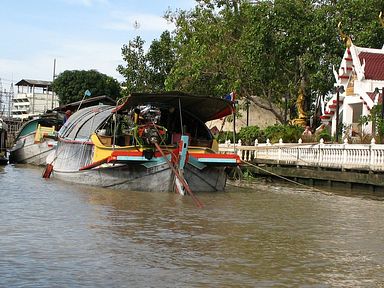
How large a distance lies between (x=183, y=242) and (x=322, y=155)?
13930 mm

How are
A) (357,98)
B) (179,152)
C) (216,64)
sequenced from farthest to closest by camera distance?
(216,64)
(357,98)
(179,152)

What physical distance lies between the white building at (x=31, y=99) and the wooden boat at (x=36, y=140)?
2146 inches

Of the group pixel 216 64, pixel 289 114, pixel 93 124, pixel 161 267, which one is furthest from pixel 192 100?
pixel 289 114

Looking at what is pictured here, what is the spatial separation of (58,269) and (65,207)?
520 centimetres

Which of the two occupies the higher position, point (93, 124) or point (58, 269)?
point (93, 124)

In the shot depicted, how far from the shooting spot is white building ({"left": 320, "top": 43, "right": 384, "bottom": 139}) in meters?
26.8

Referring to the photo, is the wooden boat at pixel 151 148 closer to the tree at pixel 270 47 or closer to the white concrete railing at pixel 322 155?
the white concrete railing at pixel 322 155

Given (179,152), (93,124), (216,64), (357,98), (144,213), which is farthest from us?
(216,64)

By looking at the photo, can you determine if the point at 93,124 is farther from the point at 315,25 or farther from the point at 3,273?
the point at 315,25

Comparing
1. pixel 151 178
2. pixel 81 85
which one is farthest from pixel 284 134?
pixel 81 85

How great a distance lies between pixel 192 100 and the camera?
52.6 feet

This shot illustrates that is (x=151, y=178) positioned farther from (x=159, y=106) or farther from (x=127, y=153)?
(x=159, y=106)

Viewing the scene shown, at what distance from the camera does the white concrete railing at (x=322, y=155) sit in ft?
60.8

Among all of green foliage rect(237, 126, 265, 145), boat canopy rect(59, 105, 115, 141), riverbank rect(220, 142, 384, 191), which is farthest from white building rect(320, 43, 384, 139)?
boat canopy rect(59, 105, 115, 141)
